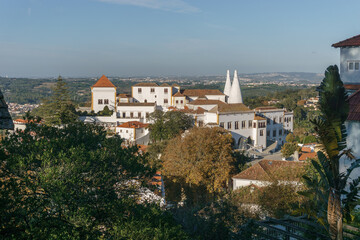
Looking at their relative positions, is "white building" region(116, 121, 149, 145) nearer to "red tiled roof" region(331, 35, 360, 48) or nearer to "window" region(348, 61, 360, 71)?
"red tiled roof" region(331, 35, 360, 48)

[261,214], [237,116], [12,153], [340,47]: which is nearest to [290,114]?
[237,116]

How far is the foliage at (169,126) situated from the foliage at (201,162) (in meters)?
7.93

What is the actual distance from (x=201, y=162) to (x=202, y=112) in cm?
1757

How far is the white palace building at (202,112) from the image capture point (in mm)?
39844

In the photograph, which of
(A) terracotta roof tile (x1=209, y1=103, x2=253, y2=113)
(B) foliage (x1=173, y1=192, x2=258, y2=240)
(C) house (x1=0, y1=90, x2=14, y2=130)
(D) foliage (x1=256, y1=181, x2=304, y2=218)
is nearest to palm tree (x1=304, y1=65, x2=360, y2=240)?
(B) foliage (x1=173, y1=192, x2=258, y2=240)

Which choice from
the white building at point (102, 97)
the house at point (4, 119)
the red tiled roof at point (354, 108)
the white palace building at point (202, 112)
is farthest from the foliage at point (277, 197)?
the white building at point (102, 97)

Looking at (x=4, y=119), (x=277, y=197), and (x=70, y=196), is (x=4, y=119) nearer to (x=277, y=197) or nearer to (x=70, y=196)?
(x=70, y=196)

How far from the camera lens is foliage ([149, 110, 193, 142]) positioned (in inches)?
1366

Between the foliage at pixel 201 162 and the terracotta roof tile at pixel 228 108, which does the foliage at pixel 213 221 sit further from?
the terracotta roof tile at pixel 228 108

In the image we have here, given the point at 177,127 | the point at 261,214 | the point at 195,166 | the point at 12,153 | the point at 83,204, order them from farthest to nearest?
the point at 177,127
the point at 195,166
the point at 261,214
the point at 12,153
the point at 83,204

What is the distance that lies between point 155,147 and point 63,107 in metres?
15.9

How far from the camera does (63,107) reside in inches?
1644

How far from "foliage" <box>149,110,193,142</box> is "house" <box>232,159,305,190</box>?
13.8 metres

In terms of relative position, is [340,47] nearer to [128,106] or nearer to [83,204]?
[83,204]
